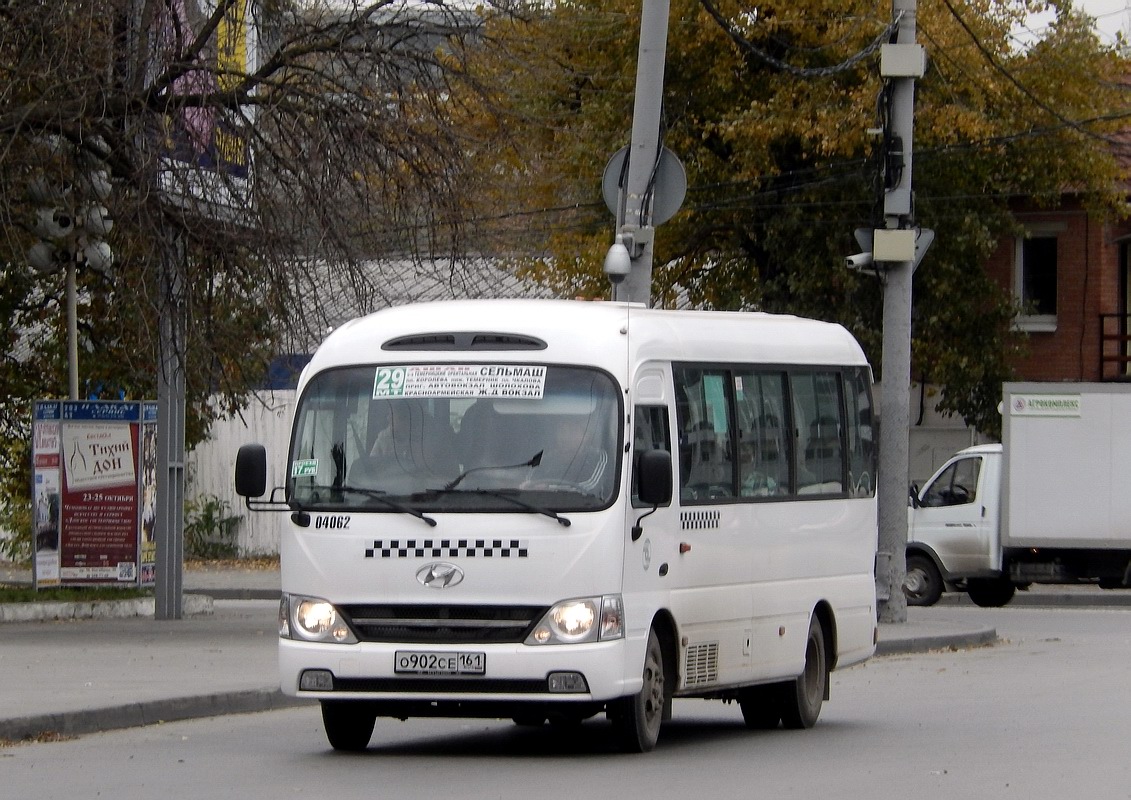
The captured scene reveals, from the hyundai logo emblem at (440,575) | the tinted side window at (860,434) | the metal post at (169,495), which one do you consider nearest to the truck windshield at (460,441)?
the hyundai logo emblem at (440,575)

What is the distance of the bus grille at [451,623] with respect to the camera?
→ 1051cm

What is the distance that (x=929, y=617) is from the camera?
78.7 feet

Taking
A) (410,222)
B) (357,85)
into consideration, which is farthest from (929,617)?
(357,85)

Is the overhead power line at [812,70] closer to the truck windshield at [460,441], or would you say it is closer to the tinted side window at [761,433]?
the tinted side window at [761,433]

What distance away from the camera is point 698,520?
1173 centimetres

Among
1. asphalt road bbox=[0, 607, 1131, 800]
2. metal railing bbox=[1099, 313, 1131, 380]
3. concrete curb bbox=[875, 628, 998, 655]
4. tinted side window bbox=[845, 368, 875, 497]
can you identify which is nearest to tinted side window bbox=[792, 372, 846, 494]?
tinted side window bbox=[845, 368, 875, 497]

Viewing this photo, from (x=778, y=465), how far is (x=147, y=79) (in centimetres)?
815

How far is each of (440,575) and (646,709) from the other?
139 centimetres

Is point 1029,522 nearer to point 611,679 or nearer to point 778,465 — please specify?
point 778,465

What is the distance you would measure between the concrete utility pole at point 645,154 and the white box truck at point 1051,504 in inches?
423

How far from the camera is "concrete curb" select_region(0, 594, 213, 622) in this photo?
69.0 feet

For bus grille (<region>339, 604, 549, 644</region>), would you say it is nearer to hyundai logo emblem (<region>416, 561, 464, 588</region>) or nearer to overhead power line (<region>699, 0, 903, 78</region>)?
hyundai logo emblem (<region>416, 561, 464, 588</region>)

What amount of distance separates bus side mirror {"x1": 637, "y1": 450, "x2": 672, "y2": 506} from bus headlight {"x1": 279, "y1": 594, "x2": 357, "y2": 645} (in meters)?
1.69

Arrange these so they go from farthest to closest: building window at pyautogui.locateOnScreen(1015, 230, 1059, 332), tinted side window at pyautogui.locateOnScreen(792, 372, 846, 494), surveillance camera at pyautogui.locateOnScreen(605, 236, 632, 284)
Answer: building window at pyautogui.locateOnScreen(1015, 230, 1059, 332), surveillance camera at pyautogui.locateOnScreen(605, 236, 632, 284), tinted side window at pyautogui.locateOnScreen(792, 372, 846, 494)
